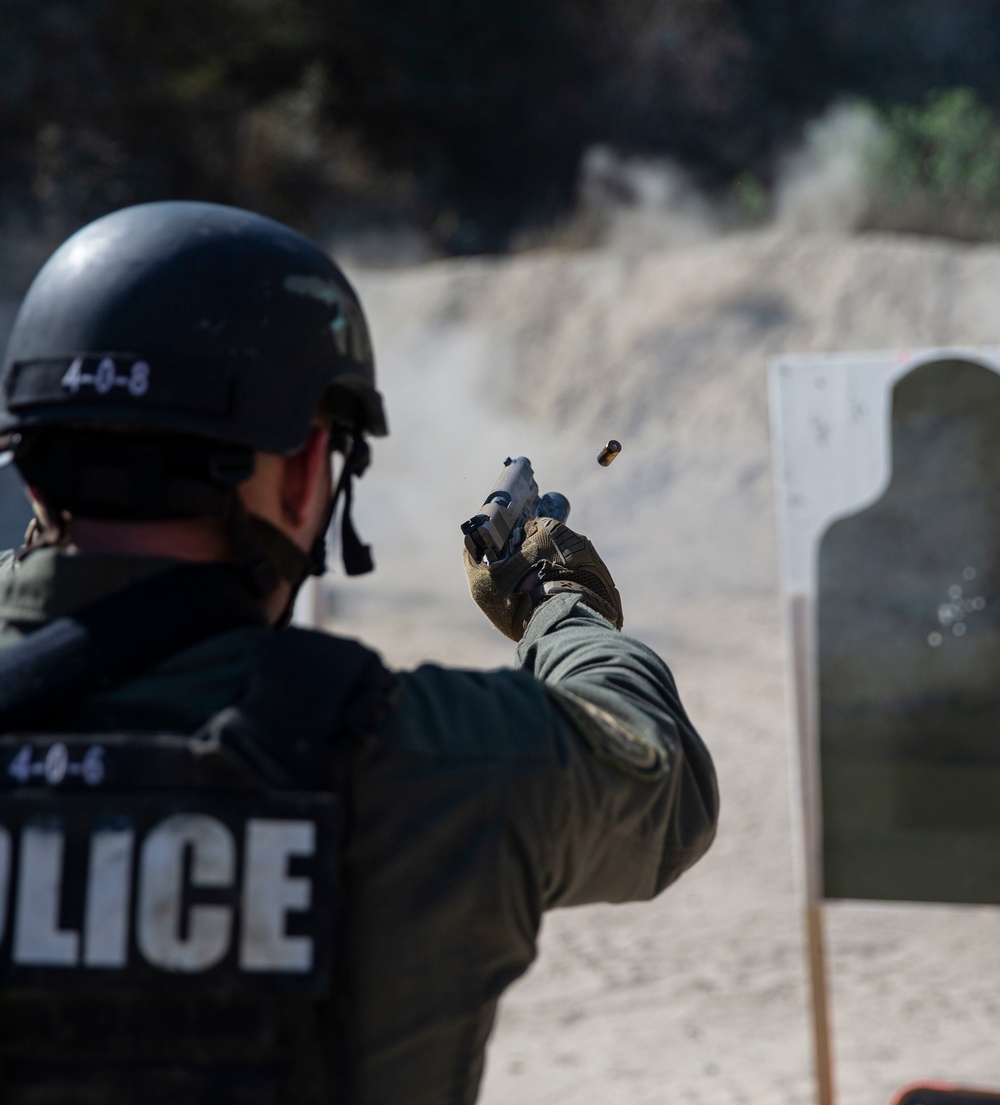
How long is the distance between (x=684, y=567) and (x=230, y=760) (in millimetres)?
8630

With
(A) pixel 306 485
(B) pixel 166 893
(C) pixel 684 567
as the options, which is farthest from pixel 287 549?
(C) pixel 684 567

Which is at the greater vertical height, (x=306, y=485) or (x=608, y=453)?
(x=608, y=453)

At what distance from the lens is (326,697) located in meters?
0.97

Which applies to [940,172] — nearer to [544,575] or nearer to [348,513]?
[544,575]

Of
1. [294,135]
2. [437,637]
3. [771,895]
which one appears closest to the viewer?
[771,895]

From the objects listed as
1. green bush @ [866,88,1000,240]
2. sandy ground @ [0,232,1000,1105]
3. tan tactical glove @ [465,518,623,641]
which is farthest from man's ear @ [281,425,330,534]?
green bush @ [866,88,1000,240]

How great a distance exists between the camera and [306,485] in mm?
1153

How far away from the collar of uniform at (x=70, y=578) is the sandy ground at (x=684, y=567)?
2.63m

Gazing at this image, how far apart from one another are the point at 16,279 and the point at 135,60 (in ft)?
9.45

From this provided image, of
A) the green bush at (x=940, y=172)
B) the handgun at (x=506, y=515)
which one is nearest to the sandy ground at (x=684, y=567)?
the green bush at (x=940, y=172)

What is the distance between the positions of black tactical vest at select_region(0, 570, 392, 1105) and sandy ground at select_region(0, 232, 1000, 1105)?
273 cm

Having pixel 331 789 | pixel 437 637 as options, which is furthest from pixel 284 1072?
pixel 437 637

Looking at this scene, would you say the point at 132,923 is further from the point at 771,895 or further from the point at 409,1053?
the point at 771,895

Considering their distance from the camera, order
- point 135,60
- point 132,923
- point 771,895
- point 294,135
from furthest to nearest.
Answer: point 294,135
point 135,60
point 771,895
point 132,923
